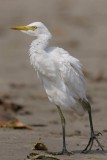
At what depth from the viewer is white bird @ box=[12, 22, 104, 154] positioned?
864 centimetres

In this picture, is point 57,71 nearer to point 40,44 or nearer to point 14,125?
point 40,44

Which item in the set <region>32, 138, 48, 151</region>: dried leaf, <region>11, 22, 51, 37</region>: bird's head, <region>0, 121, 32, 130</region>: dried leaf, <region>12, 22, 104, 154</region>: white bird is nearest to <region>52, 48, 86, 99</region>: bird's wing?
<region>12, 22, 104, 154</region>: white bird

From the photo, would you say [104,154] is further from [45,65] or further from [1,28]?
[1,28]

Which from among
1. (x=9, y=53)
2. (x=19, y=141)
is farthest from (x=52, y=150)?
(x=9, y=53)

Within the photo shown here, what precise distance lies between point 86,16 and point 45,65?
19.4 metres

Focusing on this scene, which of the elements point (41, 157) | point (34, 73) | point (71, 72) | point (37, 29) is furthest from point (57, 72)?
point (34, 73)

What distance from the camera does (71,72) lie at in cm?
868

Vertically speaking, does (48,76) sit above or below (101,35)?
below

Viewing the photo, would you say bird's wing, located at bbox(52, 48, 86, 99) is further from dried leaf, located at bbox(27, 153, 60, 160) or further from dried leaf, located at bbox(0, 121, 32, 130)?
dried leaf, located at bbox(0, 121, 32, 130)

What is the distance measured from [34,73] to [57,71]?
9.83 meters

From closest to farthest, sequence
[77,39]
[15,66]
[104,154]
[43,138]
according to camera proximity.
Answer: [104,154], [43,138], [15,66], [77,39]

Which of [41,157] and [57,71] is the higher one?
[57,71]

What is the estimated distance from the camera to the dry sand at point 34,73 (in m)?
9.45

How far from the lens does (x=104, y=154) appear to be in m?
8.60
